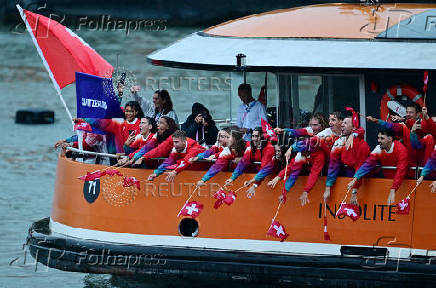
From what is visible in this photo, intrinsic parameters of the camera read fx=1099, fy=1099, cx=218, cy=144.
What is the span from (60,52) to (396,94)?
4.48 meters

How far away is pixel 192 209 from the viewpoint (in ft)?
43.5

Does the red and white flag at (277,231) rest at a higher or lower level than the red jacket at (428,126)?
lower

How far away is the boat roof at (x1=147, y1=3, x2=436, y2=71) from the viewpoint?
12922 millimetres

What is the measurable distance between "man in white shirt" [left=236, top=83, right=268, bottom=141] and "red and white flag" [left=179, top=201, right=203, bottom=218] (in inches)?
47.9

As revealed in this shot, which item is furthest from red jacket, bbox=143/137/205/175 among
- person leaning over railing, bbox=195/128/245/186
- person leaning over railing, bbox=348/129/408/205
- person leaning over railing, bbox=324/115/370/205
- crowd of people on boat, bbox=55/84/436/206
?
person leaning over railing, bbox=348/129/408/205

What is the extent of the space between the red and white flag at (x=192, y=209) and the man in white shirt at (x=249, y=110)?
1.22 metres

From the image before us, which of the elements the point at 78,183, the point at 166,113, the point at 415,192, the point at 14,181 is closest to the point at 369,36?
the point at 415,192

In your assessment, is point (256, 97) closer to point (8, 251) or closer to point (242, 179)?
point (242, 179)

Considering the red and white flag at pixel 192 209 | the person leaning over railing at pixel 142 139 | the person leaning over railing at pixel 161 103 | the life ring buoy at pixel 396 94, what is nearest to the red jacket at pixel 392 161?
the life ring buoy at pixel 396 94

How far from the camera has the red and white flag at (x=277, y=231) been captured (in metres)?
13.0

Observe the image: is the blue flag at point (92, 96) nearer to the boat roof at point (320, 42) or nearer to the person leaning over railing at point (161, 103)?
the person leaning over railing at point (161, 103)

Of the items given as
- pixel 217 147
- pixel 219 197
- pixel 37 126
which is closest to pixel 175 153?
pixel 217 147

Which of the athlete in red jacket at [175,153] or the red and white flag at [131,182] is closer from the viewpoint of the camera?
the athlete in red jacket at [175,153]

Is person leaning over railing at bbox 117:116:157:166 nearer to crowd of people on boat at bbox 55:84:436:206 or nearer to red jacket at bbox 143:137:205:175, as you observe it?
crowd of people on boat at bbox 55:84:436:206
